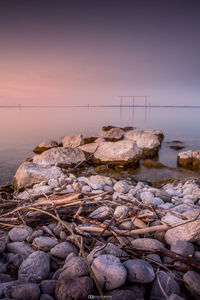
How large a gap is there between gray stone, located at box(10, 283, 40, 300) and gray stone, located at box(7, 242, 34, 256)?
54cm

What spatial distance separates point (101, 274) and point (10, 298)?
59 centimetres

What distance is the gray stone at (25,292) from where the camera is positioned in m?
1.19

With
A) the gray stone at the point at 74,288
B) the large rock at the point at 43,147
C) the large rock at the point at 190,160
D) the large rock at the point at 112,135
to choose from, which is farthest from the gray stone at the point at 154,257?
the large rock at the point at 112,135

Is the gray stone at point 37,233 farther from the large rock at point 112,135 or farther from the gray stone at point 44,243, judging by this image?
the large rock at point 112,135

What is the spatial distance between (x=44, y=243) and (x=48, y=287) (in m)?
0.54

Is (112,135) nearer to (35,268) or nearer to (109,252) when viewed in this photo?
(109,252)

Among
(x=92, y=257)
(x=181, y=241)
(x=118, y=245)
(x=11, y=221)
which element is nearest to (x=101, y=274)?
(x=92, y=257)

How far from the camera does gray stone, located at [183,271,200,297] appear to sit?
128 centimetres

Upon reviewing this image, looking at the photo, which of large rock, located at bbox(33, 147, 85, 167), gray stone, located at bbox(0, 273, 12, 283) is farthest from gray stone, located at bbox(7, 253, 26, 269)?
large rock, located at bbox(33, 147, 85, 167)

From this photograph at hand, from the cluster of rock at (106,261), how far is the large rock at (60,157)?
485 cm

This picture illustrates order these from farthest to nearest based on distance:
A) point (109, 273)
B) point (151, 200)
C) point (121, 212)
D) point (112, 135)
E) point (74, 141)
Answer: point (112, 135) → point (74, 141) → point (151, 200) → point (121, 212) → point (109, 273)

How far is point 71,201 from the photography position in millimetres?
2225

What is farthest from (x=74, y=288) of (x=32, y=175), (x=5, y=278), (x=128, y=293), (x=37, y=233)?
(x=32, y=175)

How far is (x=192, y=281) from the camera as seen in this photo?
1.31 metres
